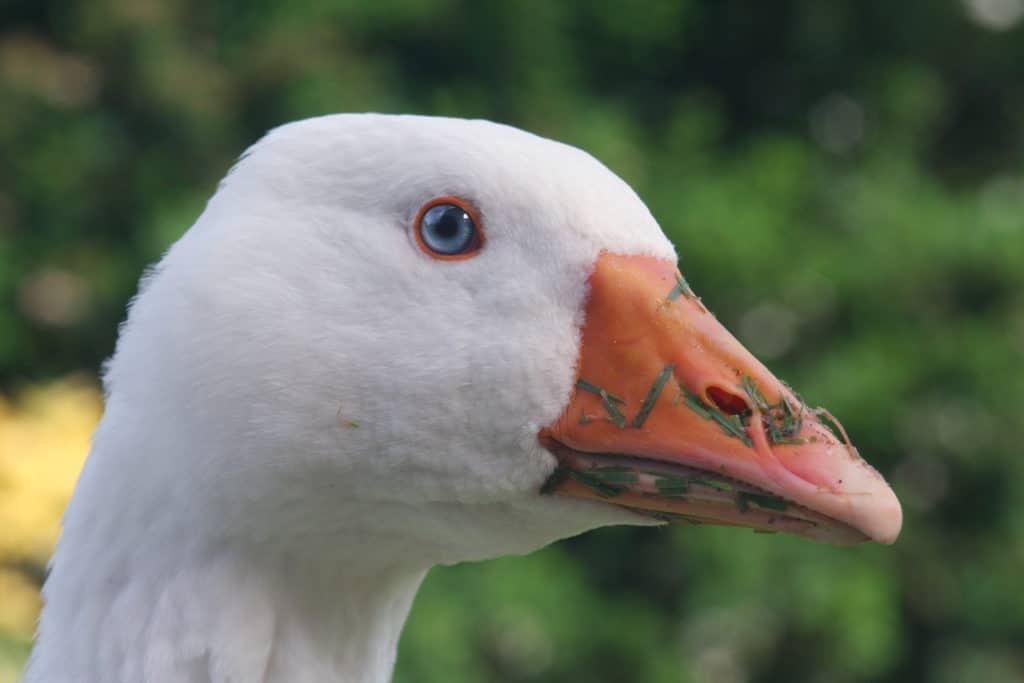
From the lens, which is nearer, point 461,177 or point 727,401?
point 727,401

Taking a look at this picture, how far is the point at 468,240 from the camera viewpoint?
1891 mm

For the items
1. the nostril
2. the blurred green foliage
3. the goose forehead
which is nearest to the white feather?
the goose forehead

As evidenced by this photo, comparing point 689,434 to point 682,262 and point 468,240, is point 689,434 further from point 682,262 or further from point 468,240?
point 682,262

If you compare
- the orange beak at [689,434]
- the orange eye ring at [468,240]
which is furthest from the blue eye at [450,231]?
the orange beak at [689,434]

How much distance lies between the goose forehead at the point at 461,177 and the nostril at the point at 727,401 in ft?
0.89

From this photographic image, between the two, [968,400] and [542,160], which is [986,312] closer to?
[968,400]

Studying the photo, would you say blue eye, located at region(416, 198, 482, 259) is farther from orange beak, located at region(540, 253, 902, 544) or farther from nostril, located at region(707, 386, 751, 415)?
nostril, located at region(707, 386, 751, 415)

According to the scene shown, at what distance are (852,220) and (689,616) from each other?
2.15m

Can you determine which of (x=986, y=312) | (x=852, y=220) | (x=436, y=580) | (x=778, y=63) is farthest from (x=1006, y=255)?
(x=436, y=580)

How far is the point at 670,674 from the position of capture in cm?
549

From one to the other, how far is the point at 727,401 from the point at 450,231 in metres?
0.50

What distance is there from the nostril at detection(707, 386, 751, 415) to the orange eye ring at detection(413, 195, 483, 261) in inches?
16.8

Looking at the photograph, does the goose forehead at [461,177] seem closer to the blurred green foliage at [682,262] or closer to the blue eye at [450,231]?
the blue eye at [450,231]

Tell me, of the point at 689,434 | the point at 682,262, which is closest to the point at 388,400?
the point at 689,434
